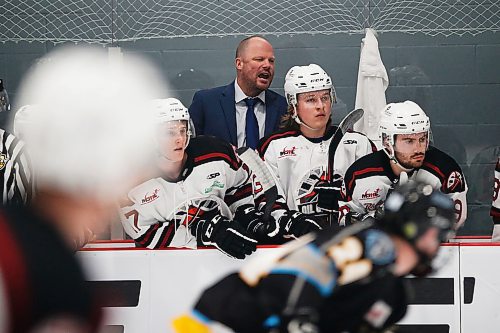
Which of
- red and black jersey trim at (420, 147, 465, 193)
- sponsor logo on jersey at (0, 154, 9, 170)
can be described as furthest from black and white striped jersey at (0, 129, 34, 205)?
red and black jersey trim at (420, 147, 465, 193)

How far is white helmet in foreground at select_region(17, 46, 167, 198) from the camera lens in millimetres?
4121

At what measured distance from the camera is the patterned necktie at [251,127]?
440 cm

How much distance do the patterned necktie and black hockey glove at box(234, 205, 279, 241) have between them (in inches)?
19.6

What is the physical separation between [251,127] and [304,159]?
39cm

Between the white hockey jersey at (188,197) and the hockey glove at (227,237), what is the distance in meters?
0.10

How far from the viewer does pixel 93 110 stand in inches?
193

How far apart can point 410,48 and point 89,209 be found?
3935 mm

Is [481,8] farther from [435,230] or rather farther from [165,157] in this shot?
[435,230]

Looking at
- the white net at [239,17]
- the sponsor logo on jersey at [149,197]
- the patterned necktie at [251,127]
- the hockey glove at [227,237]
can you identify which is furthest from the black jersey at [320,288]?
the white net at [239,17]

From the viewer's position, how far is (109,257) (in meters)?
3.84

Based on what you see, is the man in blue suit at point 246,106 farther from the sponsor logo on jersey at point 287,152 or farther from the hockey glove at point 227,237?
the hockey glove at point 227,237

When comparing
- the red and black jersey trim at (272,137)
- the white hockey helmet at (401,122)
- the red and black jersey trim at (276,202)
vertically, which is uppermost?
the white hockey helmet at (401,122)

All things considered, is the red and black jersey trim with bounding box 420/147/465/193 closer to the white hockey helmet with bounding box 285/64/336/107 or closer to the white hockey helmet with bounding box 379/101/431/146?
the white hockey helmet with bounding box 379/101/431/146

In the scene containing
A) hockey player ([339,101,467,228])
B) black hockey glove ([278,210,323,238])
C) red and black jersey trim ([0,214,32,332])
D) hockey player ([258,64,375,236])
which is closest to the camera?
red and black jersey trim ([0,214,32,332])
